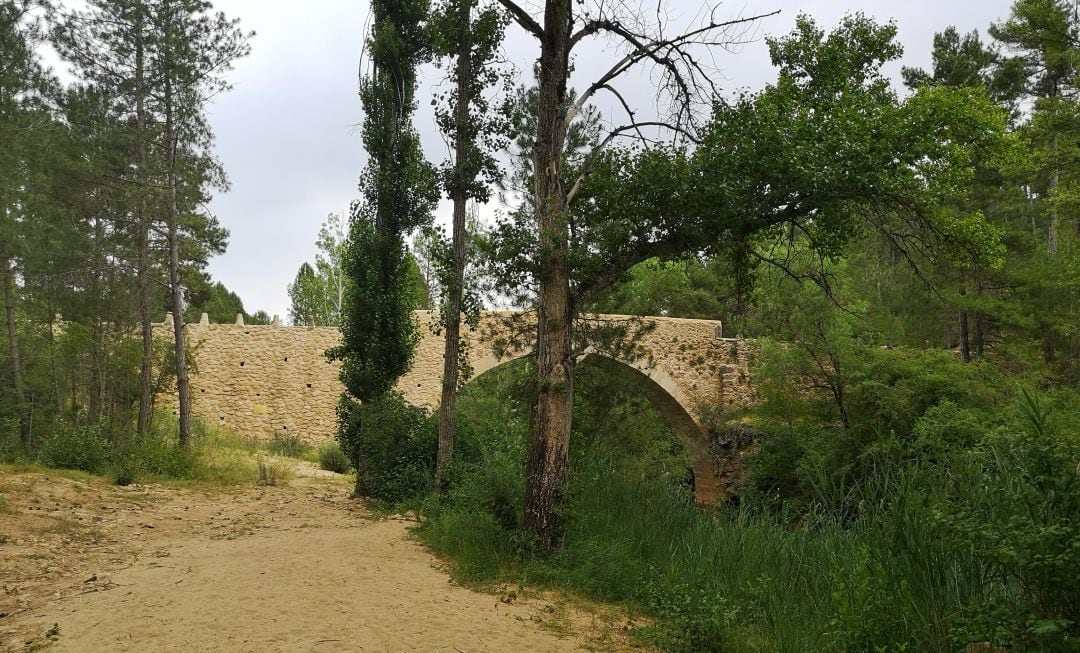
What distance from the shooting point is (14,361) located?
485 inches

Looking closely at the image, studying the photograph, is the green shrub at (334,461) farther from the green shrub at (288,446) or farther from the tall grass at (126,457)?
the tall grass at (126,457)

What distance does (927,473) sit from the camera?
5914 millimetres

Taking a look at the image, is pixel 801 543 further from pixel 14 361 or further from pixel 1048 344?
pixel 1048 344

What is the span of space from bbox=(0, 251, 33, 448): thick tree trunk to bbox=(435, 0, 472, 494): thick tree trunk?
695cm

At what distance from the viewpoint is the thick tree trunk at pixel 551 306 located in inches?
284

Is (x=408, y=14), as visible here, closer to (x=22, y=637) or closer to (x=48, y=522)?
(x=48, y=522)

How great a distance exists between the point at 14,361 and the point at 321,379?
29.0 feet

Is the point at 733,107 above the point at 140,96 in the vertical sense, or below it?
below

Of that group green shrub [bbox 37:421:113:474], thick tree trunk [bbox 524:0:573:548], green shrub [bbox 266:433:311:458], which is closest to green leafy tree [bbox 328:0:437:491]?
green shrub [bbox 37:421:113:474]

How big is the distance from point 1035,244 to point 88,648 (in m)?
19.6

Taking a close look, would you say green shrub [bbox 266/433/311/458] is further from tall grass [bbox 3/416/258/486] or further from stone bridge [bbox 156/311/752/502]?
tall grass [bbox 3/416/258/486]

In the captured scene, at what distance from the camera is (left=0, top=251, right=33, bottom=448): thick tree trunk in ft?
40.1

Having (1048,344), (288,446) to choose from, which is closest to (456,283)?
(288,446)

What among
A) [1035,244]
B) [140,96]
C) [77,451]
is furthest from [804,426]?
[140,96]
